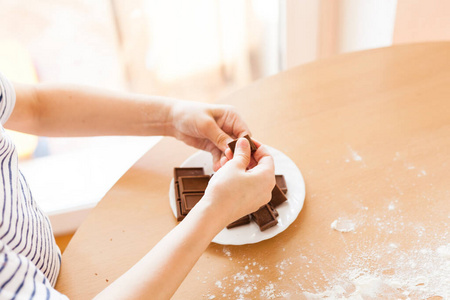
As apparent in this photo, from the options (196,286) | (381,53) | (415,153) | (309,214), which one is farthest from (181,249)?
(381,53)

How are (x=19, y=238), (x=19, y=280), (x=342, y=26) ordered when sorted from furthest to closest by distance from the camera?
(x=342, y=26), (x=19, y=238), (x=19, y=280)

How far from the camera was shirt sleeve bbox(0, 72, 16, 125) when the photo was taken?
885 mm

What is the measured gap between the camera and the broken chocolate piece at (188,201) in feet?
3.10

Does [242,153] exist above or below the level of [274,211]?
above

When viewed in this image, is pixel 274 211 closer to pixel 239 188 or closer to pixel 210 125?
pixel 239 188

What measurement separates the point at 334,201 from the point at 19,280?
66 cm

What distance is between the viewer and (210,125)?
3.33 feet

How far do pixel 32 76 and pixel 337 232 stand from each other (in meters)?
1.63

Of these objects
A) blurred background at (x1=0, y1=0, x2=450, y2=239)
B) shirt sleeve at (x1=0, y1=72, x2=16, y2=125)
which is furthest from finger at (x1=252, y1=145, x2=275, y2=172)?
blurred background at (x1=0, y1=0, x2=450, y2=239)

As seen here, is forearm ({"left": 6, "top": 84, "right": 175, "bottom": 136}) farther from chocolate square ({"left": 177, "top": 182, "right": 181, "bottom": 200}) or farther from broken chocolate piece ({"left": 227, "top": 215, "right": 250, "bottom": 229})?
broken chocolate piece ({"left": 227, "top": 215, "right": 250, "bottom": 229})

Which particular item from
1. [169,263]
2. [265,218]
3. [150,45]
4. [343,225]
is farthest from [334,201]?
[150,45]

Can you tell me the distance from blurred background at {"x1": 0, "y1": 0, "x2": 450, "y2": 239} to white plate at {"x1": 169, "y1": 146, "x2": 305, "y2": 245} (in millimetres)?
1107

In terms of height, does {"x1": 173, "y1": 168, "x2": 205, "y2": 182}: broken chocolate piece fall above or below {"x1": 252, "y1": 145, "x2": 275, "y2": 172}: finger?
below

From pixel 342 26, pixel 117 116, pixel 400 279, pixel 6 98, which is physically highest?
Answer: pixel 6 98
